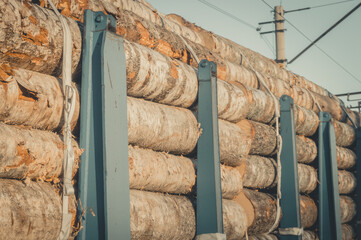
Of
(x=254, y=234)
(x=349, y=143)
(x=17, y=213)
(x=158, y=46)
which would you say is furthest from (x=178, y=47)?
(x=349, y=143)

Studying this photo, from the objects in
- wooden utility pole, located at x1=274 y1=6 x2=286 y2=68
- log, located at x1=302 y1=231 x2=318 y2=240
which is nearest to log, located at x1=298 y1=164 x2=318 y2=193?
log, located at x1=302 y1=231 x2=318 y2=240

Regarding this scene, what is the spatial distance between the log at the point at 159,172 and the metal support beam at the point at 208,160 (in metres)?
0.11

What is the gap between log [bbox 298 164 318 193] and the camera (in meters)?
5.87

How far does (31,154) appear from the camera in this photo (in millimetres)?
2629

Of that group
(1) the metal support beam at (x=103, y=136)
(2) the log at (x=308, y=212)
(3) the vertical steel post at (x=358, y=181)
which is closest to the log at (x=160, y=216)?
(1) the metal support beam at (x=103, y=136)

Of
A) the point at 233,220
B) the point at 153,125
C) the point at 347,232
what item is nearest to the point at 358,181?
the point at 347,232

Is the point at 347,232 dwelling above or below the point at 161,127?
below

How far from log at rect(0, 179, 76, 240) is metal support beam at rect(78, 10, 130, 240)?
20 cm

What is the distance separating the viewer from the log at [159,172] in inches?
130

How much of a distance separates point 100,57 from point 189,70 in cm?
125

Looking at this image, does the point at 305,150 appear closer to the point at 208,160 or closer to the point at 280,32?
the point at 208,160

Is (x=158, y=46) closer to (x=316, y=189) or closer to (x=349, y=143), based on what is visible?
(x=316, y=189)

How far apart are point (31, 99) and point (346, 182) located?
5725 mm

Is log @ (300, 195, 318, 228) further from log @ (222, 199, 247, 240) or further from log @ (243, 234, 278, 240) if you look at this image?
log @ (222, 199, 247, 240)
